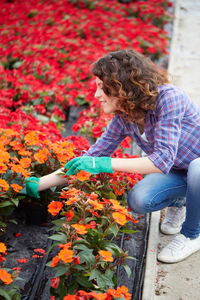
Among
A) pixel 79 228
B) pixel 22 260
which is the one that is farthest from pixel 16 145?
pixel 79 228

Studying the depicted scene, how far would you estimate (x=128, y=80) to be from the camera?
6.48ft

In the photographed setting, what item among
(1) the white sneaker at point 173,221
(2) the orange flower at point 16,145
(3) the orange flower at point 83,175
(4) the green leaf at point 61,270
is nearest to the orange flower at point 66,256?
(4) the green leaf at point 61,270

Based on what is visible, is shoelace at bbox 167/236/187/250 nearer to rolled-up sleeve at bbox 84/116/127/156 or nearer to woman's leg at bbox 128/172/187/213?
woman's leg at bbox 128/172/187/213

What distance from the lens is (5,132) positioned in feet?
7.80

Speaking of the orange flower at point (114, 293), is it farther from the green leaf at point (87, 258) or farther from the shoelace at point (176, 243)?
the shoelace at point (176, 243)

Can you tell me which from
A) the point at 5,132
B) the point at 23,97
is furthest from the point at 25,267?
the point at 23,97

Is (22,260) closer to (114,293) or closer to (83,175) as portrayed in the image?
(83,175)

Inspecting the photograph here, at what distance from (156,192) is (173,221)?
345 millimetres

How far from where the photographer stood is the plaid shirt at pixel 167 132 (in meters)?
1.95

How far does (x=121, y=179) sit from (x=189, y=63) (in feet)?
12.0

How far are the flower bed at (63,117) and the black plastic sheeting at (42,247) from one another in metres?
0.08

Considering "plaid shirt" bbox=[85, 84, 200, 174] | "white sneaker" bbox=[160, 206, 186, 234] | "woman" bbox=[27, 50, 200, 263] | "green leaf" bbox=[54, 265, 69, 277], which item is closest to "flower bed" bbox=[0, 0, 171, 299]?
"green leaf" bbox=[54, 265, 69, 277]

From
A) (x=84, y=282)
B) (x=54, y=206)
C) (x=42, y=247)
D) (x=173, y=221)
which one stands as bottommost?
(x=173, y=221)

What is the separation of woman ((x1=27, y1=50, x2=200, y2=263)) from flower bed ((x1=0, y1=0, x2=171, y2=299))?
12 centimetres
